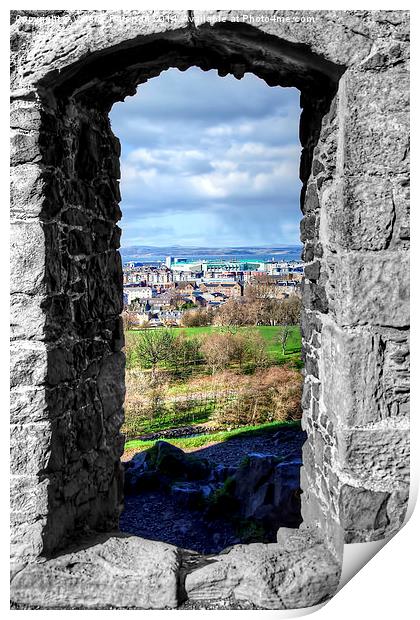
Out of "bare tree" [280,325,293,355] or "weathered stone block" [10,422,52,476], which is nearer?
"weathered stone block" [10,422,52,476]

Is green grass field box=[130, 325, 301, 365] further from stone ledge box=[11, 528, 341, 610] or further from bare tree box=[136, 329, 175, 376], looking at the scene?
stone ledge box=[11, 528, 341, 610]

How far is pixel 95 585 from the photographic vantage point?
2758 mm

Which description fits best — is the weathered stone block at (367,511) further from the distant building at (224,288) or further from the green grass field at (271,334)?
the distant building at (224,288)

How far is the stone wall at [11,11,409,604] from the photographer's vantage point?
2.57 m

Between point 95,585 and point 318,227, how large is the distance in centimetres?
214

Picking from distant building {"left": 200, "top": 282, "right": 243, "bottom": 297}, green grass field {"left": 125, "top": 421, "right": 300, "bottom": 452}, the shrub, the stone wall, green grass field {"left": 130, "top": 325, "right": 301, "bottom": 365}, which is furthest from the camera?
distant building {"left": 200, "top": 282, "right": 243, "bottom": 297}

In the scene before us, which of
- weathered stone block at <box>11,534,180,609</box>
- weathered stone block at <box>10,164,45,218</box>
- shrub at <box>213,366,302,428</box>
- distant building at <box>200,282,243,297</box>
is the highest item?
weathered stone block at <box>10,164,45,218</box>

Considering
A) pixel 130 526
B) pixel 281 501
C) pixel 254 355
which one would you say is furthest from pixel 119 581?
pixel 254 355

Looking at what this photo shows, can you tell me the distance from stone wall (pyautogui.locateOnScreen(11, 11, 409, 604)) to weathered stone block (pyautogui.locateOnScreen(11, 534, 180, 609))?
0.36 feet

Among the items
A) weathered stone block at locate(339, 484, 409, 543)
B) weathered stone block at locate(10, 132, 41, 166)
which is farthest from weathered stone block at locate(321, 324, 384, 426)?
weathered stone block at locate(10, 132, 41, 166)

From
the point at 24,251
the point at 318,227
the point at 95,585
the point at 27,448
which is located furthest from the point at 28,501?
the point at 318,227

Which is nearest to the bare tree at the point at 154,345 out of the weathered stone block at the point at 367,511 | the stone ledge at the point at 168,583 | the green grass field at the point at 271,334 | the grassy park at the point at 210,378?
the grassy park at the point at 210,378

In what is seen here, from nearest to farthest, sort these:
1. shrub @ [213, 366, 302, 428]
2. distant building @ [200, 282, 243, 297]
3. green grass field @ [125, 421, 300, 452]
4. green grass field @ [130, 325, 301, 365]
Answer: green grass field @ [125, 421, 300, 452], shrub @ [213, 366, 302, 428], green grass field @ [130, 325, 301, 365], distant building @ [200, 282, 243, 297]

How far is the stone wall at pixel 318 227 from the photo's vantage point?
8.45ft
